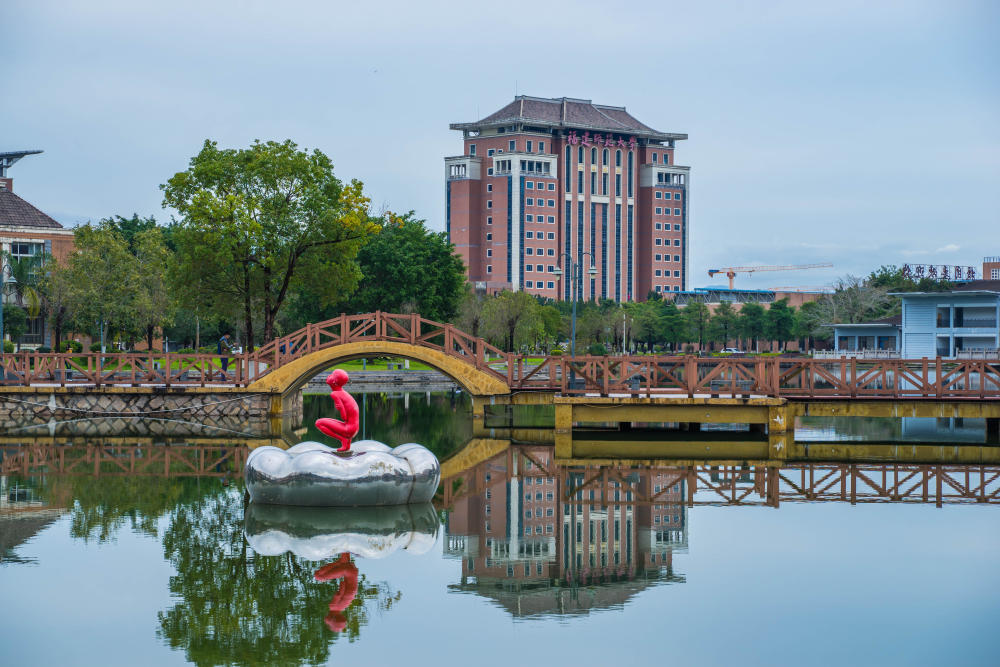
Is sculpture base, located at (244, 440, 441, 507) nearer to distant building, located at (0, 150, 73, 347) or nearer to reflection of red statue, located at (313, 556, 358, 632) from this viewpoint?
reflection of red statue, located at (313, 556, 358, 632)

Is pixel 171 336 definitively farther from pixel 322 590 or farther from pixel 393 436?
pixel 322 590

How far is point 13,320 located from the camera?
6481cm

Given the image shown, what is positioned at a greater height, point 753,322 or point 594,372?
point 594,372

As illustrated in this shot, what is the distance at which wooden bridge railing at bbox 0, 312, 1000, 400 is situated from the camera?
28922mm

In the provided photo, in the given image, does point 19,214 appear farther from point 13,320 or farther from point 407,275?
point 407,275

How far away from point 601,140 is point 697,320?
2167 inches

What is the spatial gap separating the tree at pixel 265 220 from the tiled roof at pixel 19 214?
3828 centimetres

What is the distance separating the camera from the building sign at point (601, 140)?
151m

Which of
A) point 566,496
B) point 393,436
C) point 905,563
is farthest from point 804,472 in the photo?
point 393,436

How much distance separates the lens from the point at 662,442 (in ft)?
93.1

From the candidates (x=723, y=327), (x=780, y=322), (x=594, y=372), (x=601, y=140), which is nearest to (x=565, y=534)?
(x=594, y=372)

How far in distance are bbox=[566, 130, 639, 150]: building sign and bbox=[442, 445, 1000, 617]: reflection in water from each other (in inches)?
5010

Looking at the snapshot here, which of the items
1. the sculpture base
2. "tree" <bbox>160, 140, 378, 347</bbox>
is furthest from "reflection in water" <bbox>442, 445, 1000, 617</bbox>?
"tree" <bbox>160, 140, 378, 347</bbox>

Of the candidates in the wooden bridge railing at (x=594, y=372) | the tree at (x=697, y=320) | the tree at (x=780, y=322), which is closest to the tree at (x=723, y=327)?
the tree at (x=697, y=320)
